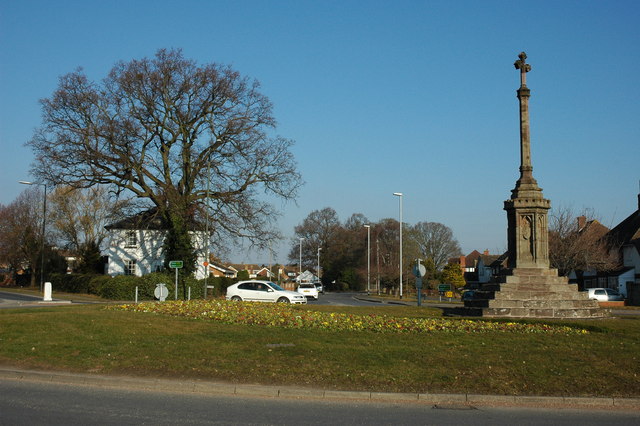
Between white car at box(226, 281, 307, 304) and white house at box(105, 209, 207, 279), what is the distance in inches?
506

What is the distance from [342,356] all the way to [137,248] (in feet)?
160

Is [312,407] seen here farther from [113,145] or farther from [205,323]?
[113,145]

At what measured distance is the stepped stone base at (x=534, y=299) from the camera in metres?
21.0

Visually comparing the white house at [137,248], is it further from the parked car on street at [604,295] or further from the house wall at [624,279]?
the house wall at [624,279]

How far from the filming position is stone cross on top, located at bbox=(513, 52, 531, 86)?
2403cm

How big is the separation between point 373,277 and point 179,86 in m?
52.2

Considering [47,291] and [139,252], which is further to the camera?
[139,252]

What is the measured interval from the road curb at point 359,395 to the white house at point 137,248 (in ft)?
122

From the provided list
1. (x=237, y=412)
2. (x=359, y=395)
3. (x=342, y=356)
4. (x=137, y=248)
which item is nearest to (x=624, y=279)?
(x=137, y=248)

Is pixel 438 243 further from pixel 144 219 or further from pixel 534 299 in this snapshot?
pixel 534 299

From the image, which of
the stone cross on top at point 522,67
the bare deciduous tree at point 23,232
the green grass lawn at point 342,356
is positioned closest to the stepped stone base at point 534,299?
the green grass lawn at point 342,356

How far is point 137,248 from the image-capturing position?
57375 mm

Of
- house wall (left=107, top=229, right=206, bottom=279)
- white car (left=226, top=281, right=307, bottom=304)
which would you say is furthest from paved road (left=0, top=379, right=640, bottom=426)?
house wall (left=107, top=229, right=206, bottom=279)

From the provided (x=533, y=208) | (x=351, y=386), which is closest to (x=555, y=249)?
(x=533, y=208)
